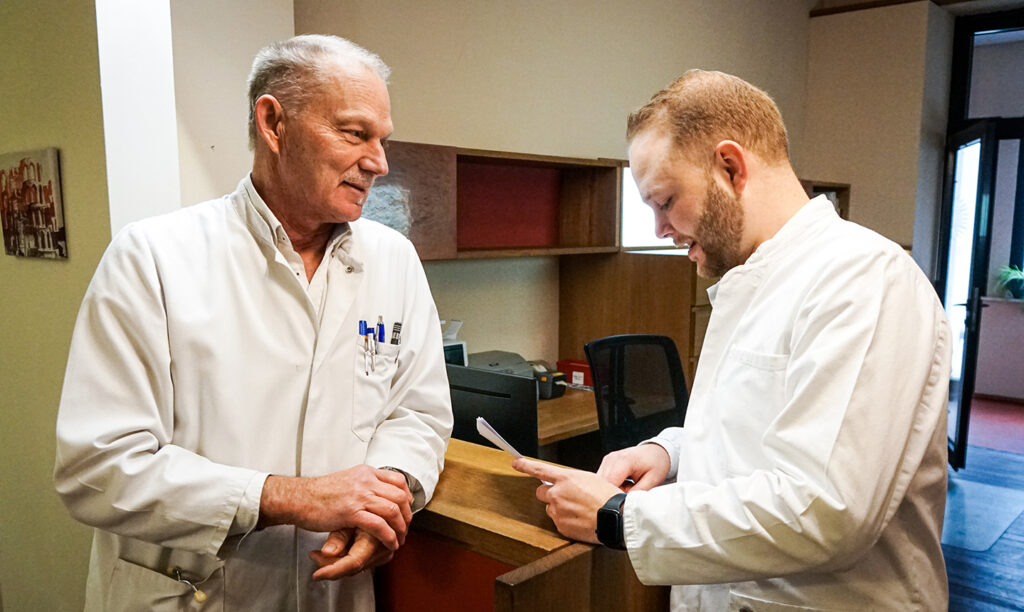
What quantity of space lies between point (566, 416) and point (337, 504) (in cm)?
204

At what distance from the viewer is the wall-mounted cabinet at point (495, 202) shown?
2.75 metres

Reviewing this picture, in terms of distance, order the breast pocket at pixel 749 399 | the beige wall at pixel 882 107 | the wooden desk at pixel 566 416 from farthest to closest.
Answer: the beige wall at pixel 882 107
the wooden desk at pixel 566 416
the breast pocket at pixel 749 399

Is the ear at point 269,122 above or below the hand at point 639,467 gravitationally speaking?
above

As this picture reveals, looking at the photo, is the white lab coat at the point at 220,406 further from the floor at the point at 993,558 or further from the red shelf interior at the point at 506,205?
the floor at the point at 993,558

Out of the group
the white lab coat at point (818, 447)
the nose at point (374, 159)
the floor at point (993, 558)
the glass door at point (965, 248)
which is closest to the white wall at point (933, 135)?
the glass door at point (965, 248)

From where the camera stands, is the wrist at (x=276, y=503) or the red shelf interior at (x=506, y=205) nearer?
the wrist at (x=276, y=503)

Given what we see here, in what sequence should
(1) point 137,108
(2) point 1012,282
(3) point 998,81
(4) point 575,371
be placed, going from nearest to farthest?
1. (1) point 137,108
2. (4) point 575,371
3. (2) point 1012,282
4. (3) point 998,81

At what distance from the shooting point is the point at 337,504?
3.71 feet

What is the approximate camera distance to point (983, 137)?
15.5 feet

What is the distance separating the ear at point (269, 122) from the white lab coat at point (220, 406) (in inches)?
3.5

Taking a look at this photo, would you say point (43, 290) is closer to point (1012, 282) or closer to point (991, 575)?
point (991, 575)

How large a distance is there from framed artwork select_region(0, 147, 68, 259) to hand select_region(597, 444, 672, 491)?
1366mm

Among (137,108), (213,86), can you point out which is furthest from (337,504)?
(213,86)

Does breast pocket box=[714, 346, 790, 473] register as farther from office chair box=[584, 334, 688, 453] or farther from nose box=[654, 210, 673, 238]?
office chair box=[584, 334, 688, 453]
